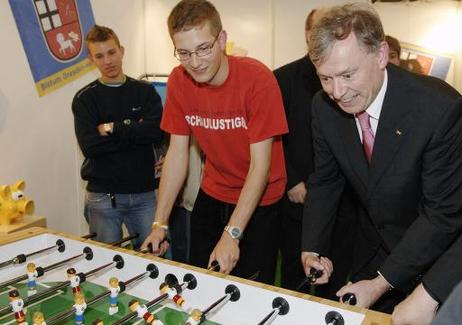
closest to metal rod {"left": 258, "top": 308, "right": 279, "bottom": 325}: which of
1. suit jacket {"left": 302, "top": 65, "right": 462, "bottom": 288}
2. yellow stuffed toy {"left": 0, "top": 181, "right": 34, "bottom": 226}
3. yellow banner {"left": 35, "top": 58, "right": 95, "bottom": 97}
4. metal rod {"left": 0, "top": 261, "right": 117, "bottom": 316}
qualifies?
suit jacket {"left": 302, "top": 65, "right": 462, "bottom": 288}

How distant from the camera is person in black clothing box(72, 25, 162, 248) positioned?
2768 millimetres

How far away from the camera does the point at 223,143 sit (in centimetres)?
210

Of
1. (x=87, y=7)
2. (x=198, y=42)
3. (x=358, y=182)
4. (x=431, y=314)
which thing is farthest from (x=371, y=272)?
(x=87, y=7)

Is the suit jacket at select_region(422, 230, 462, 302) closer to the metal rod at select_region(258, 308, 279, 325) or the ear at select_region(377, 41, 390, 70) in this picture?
the metal rod at select_region(258, 308, 279, 325)

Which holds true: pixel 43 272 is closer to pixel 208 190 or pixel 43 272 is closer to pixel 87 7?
pixel 208 190

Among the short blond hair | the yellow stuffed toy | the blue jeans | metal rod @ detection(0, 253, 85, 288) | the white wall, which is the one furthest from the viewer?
the white wall

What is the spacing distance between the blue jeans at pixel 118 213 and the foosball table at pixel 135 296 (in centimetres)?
103

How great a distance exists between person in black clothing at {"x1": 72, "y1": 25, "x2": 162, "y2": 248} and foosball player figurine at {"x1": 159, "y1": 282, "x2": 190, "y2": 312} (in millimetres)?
1358

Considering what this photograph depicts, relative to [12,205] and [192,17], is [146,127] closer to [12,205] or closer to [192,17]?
[12,205]

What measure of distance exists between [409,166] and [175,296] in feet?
2.58

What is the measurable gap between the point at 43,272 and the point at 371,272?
1153mm

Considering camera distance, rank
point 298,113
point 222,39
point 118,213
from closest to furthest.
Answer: point 222,39 < point 298,113 < point 118,213

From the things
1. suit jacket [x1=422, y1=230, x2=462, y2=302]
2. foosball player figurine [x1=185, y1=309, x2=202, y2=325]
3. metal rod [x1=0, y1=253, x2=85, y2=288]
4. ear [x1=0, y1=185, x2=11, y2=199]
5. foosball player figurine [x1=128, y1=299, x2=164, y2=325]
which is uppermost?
suit jacket [x1=422, y1=230, x2=462, y2=302]

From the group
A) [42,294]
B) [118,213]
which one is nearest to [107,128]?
[118,213]
